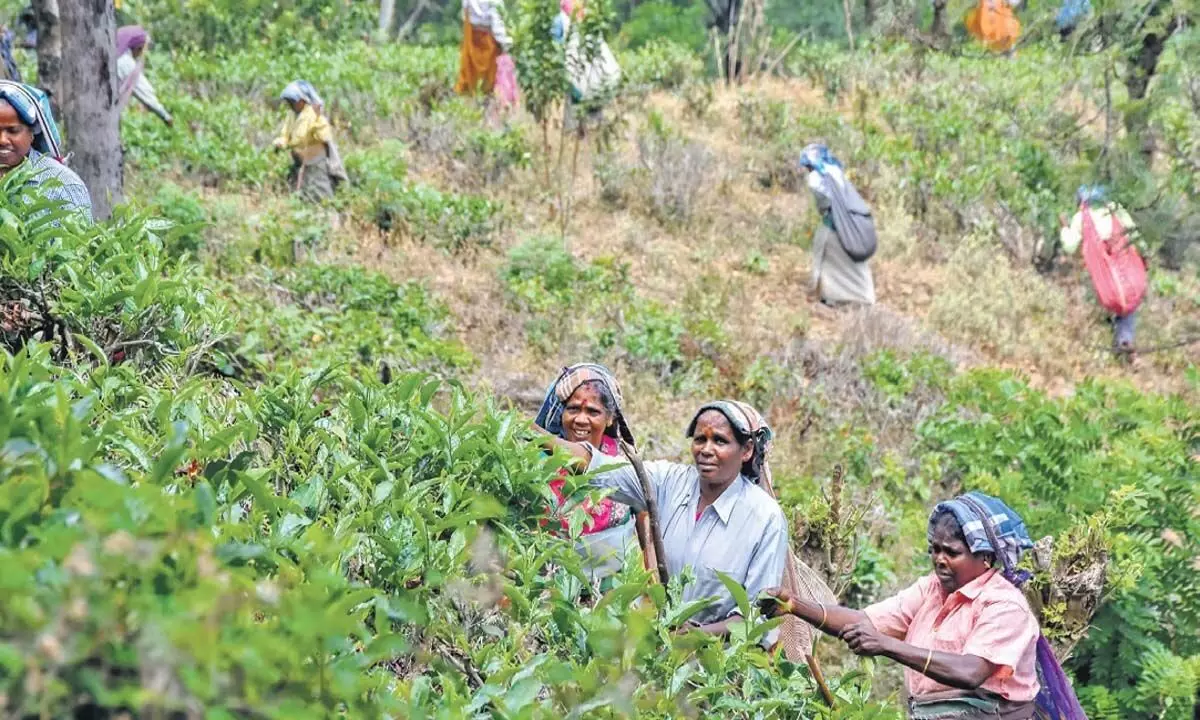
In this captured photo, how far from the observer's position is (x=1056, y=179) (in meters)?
11.9

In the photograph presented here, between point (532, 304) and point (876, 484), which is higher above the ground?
point (532, 304)

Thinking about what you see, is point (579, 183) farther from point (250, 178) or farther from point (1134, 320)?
point (1134, 320)

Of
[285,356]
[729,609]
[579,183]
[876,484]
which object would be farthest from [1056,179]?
[729,609]

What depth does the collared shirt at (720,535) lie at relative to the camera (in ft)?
12.0

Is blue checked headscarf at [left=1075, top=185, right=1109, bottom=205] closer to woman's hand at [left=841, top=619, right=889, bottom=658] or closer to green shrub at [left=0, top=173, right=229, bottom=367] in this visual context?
woman's hand at [left=841, top=619, right=889, bottom=658]

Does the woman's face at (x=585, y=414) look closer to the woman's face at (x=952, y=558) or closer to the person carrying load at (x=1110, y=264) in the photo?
the woman's face at (x=952, y=558)

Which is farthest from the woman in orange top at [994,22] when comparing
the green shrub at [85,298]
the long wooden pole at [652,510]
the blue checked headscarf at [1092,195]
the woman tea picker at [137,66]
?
the green shrub at [85,298]

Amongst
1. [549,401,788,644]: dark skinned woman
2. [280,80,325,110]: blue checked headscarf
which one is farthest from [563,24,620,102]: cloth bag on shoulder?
[549,401,788,644]: dark skinned woman

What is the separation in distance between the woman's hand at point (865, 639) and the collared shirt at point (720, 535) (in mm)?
271

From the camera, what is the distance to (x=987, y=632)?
3.46 metres

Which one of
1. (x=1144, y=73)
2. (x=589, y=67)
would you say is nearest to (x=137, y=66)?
(x=589, y=67)

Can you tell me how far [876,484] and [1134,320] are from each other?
436 cm

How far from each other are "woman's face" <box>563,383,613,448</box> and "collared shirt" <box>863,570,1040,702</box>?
113 cm

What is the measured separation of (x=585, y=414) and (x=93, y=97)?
3.51 meters
